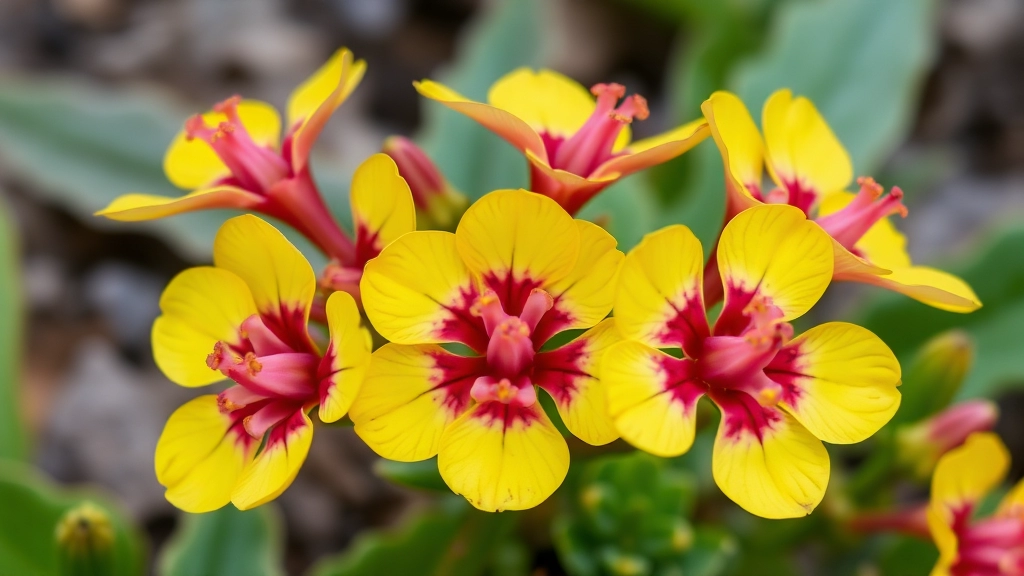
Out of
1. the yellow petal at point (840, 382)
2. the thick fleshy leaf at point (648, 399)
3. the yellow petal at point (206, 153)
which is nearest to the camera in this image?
the thick fleshy leaf at point (648, 399)

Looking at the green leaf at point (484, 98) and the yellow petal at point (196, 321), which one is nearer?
Answer: the yellow petal at point (196, 321)

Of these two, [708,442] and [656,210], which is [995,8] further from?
[708,442]

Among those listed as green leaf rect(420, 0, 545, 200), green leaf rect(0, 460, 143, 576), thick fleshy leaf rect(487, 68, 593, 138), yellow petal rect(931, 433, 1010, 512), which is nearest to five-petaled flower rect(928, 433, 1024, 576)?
yellow petal rect(931, 433, 1010, 512)

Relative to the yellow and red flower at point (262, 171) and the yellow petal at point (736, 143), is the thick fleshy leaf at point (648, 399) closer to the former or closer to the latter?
the yellow petal at point (736, 143)

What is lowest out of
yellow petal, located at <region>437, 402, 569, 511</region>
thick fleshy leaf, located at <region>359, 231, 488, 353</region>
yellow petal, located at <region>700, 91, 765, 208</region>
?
yellow petal, located at <region>437, 402, 569, 511</region>

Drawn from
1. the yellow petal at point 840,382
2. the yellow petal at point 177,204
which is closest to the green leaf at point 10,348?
the yellow petal at point 177,204

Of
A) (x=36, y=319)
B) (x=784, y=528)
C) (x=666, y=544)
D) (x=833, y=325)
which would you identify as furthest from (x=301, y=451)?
(x=36, y=319)

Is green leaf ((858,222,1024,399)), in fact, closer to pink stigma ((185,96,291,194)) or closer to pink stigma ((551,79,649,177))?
pink stigma ((551,79,649,177))
